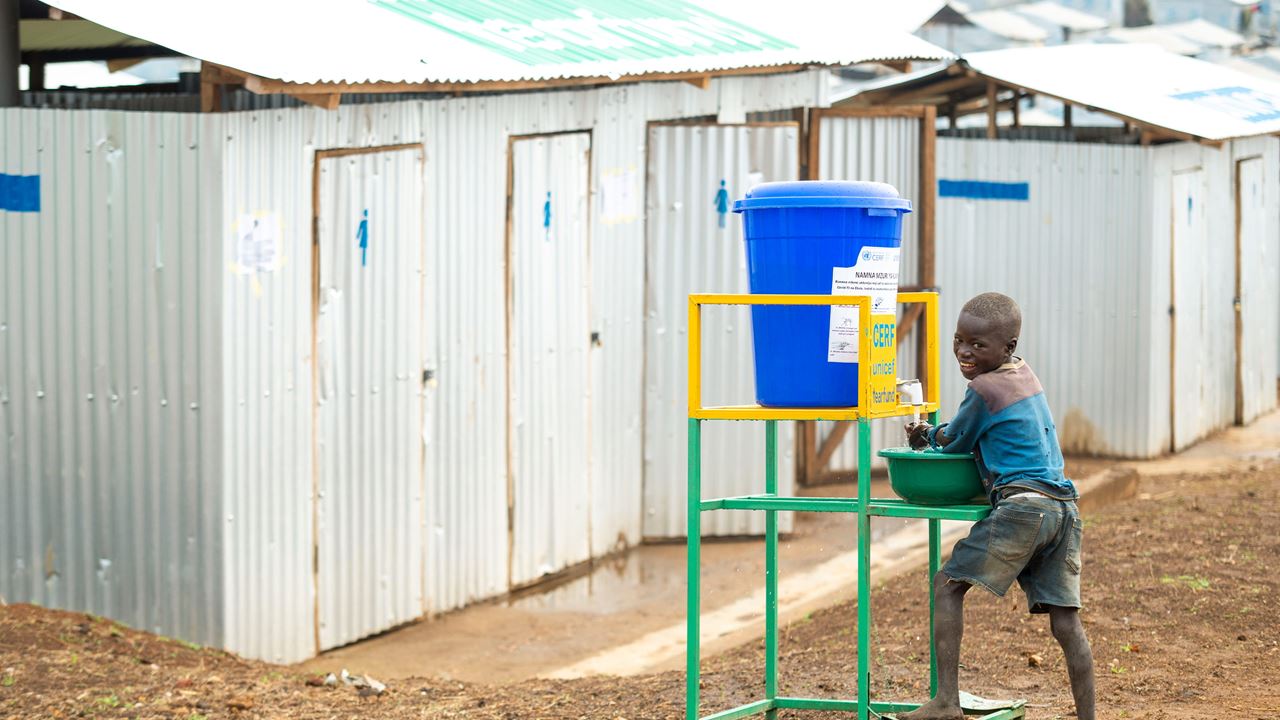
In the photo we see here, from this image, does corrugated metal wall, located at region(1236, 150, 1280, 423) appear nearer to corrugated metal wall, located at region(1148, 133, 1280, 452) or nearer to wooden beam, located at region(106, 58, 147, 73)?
corrugated metal wall, located at region(1148, 133, 1280, 452)

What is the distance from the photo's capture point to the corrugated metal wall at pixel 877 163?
12148 millimetres

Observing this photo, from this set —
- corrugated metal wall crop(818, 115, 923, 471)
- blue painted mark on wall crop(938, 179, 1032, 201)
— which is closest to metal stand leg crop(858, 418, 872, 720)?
corrugated metal wall crop(818, 115, 923, 471)

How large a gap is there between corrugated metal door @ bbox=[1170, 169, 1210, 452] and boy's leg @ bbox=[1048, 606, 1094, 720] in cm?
914

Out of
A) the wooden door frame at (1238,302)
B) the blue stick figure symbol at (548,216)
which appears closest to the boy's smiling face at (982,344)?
the blue stick figure symbol at (548,216)

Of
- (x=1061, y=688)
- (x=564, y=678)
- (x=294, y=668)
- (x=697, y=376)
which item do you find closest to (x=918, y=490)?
(x=697, y=376)

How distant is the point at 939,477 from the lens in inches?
203

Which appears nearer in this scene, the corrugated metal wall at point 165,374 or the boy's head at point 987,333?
the boy's head at point 987,333

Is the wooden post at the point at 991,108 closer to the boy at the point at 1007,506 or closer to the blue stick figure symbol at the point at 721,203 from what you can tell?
the blue stick figure symbol at the point at 721,203

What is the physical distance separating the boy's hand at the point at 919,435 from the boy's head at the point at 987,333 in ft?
0.75

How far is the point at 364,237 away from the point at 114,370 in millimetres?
1364

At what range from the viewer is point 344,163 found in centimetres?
788

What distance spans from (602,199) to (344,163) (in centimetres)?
250

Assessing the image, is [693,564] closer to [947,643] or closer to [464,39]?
[947,643]

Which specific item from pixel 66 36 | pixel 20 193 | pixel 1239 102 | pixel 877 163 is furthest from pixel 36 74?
pixel 1239 102
